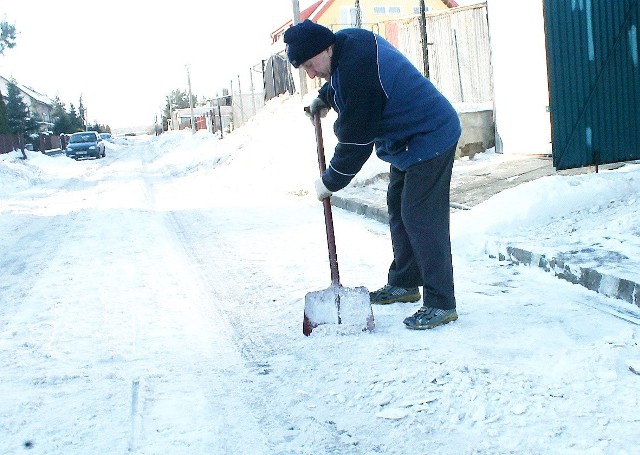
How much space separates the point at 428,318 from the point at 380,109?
3.58 ft

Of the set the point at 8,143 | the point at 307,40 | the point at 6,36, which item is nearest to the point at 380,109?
the point at 307,40

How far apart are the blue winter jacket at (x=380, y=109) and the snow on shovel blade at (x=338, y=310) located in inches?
22.6

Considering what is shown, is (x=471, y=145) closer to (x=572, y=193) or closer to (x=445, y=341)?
(x=572, y=193)

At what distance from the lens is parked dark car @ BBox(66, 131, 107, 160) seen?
102 ft

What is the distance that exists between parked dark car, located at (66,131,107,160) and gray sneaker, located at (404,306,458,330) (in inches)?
1185

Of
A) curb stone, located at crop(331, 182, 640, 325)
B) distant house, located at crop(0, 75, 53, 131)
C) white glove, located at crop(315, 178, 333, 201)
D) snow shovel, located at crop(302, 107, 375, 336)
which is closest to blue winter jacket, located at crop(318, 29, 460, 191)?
white glove, located at crop(315, 178, 333, 201)

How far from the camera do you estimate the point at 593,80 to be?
7.10 metres

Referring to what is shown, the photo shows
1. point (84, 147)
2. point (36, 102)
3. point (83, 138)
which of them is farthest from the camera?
point (36, 102)

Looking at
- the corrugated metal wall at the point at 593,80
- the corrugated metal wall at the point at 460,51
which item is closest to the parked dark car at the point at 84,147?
the corrugated metal wall at the point at 460,51

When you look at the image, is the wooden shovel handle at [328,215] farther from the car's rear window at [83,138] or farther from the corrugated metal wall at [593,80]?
the car's rear window at [83,138]

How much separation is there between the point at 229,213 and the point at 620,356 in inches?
251

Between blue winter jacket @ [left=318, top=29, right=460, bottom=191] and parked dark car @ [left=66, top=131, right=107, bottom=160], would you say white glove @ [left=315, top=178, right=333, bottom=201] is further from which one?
parked dark car @ [left=66, top=131, right=107, bottom=160]

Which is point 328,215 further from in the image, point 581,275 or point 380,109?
point 581,275

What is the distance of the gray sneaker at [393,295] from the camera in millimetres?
3873
